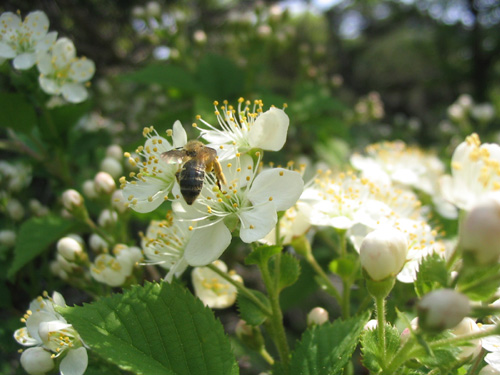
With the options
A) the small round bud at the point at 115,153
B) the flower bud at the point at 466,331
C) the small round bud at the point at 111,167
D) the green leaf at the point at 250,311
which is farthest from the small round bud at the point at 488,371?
the small round bud at the point at 115,153

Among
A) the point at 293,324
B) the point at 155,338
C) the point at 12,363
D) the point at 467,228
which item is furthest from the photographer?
the point at 293,324

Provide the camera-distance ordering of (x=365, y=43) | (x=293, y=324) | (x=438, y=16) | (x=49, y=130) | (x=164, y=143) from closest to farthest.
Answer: (x=164, y=143)
(x=49, y=130)
(x=293, y=324)
(x=438, y=16)
(x=365, y=43)

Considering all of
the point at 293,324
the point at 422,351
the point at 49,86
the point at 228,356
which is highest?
the point at 49,86

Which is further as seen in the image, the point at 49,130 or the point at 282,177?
the point at 49,130

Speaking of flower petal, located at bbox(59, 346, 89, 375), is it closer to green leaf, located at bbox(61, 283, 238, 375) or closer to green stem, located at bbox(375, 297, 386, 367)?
green leaf, located at bbox(61, 283, 238, 375)

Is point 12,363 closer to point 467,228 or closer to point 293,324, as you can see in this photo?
point 293,324

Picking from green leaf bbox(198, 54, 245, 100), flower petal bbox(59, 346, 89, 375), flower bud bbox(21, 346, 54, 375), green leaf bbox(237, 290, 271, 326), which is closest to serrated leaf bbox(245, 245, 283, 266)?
green leaf bbox(237, 290, 271, 326)

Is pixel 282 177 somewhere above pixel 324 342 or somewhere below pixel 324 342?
above

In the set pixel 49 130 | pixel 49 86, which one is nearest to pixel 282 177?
pixel 49 86
